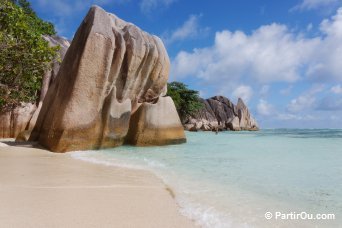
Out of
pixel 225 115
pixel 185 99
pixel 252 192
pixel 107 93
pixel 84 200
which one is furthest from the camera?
pixel 225 115

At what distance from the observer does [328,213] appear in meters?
3.70

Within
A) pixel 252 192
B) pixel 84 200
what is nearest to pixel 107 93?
pixel 252 192

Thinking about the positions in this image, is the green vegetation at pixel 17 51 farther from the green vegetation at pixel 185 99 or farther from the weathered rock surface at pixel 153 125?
the green vegetation at pixel 185 99

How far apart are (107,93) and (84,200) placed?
8.50 m

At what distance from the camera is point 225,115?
56.0 m

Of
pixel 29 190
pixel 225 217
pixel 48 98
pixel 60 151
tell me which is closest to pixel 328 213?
pixel 225 217

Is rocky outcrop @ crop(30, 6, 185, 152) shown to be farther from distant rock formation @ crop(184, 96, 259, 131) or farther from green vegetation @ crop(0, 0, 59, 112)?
distant rock formation @ crop(184, 96, 259, 131)

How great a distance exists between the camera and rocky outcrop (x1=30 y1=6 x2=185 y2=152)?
35.0ft

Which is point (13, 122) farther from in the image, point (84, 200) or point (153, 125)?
point (84, 200)

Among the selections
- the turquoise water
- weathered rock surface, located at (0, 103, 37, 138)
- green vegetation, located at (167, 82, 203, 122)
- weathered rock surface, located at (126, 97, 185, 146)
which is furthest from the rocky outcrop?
green vegetation, located at (167, 82, 203, 122)

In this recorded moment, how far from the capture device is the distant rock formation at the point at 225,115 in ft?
174

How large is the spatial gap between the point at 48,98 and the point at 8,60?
3659 millimetres

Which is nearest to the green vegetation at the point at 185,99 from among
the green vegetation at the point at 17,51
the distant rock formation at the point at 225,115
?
the distant rock formation at the point at 225,115

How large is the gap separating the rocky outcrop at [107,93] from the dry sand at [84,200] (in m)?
4.91
